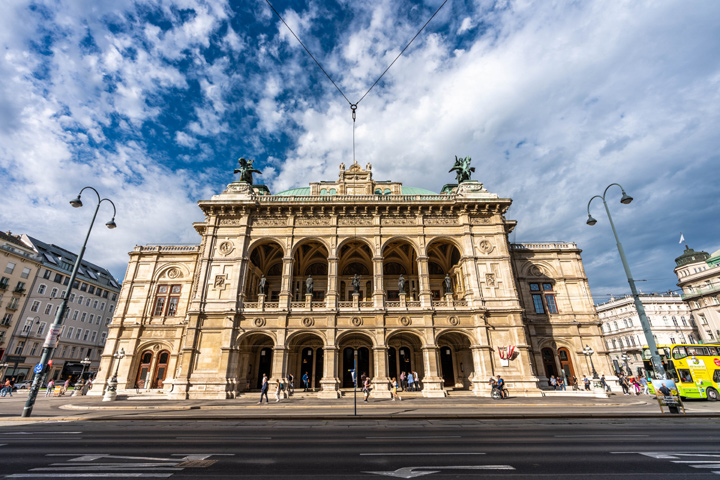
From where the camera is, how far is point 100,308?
2309 inches

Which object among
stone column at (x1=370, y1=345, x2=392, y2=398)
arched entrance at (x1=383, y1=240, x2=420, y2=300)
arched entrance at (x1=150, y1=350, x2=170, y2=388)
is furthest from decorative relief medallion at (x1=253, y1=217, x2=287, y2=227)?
arched entrance at (x1=150, y1=350, x2=170, y2=388)

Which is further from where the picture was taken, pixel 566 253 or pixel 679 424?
pixel 566 253

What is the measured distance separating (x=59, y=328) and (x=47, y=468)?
13.3 m

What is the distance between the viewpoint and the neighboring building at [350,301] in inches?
1060

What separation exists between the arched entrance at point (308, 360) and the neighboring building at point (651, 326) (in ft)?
197

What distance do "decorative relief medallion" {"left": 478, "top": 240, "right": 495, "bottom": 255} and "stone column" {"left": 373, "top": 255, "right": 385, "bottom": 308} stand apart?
9709mm

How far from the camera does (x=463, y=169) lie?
113ft

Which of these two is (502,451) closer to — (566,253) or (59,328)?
(59,328)

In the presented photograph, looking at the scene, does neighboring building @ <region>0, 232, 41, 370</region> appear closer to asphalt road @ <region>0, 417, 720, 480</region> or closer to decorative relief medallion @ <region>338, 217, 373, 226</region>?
asphalt road @ <region>0, 417, 720, 480</region>

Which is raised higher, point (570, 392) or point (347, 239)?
point (347, 239)

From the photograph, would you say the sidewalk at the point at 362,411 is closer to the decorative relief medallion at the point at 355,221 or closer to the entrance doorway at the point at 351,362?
the entrance doorway at the point at 351,362

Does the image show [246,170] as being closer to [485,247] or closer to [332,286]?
[332,286]

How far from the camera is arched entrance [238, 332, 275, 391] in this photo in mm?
29016

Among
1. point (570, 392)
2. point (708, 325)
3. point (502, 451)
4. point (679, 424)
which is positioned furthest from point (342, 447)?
point (708, 325)
